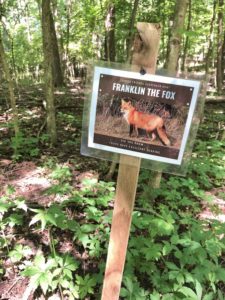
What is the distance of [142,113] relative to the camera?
1.69 metres

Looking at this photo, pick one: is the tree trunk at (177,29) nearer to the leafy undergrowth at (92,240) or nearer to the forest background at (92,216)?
the forest background at (92,216)

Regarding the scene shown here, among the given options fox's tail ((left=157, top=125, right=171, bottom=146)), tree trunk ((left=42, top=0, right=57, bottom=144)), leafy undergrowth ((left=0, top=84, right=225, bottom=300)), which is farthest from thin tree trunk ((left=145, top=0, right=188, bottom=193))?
tree trunk ((left=42, top=0, right=57, bottom=144))

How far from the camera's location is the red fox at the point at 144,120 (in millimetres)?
1685

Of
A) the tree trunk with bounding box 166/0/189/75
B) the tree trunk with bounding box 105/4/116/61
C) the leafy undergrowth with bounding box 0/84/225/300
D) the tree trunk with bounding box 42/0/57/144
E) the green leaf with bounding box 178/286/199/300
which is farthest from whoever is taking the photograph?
the tree trunk with bounding box 42/0/57/144

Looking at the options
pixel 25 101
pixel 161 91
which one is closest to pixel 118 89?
pixel 161 91

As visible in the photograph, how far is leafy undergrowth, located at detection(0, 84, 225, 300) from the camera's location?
229cm

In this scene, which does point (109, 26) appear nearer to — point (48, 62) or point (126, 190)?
point (48, 62)

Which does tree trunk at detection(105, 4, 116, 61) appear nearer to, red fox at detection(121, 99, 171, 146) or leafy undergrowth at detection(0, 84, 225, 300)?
leafy undergrowth at detection(0, 84, 225, 300)

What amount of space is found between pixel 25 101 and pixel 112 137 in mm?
7409

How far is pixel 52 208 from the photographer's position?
2.42 meters

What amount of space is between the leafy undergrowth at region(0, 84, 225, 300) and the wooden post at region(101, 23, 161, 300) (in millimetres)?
296

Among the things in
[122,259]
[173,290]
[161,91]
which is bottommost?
[173,290]

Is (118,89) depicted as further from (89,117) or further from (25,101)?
(25,101)

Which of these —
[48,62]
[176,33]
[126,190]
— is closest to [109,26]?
[48,62]
